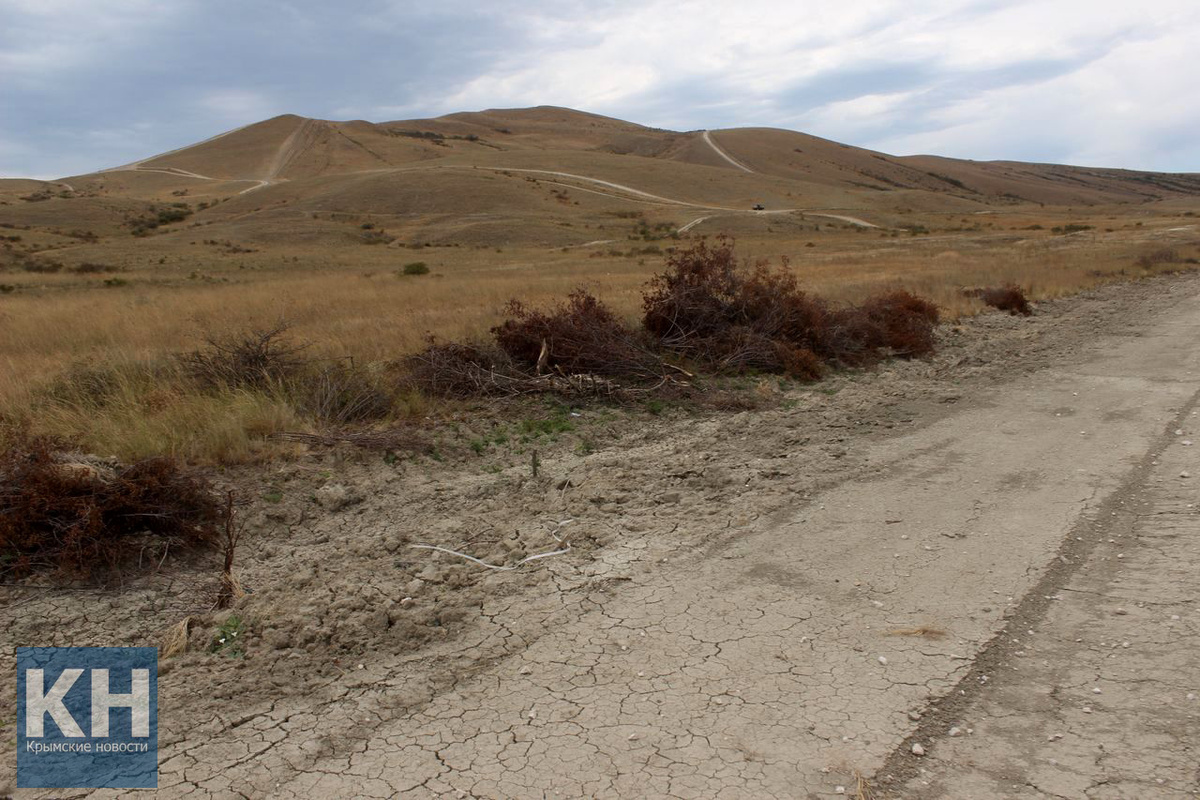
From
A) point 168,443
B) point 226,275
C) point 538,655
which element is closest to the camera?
point 538,655

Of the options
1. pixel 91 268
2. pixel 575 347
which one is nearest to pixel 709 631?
pixel 575 347

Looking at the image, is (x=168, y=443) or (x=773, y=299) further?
(x=773, y=299)

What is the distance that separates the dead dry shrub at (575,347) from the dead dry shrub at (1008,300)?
37.7 feet

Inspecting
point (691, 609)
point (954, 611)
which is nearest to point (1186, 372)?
point (954, 611)

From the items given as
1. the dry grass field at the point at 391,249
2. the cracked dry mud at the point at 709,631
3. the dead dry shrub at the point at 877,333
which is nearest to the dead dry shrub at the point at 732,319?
the dead dry shrub at the point at 877,333

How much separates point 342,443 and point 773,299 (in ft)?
25.0

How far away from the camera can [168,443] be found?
683cm

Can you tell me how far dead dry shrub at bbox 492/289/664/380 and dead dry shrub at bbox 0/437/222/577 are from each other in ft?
15.7

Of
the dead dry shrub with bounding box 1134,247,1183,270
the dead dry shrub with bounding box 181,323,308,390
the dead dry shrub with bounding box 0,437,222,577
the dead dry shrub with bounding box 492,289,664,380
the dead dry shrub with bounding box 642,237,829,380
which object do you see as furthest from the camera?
the dead dry shrub with bounding box 1134,247,1183,270

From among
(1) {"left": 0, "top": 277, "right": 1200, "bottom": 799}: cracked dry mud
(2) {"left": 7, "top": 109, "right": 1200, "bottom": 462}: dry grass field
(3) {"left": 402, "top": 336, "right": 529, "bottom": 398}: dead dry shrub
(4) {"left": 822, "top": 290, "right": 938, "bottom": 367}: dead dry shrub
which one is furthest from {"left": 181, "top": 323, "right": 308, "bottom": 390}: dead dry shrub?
(4) {"left": 822, "top": 290, "right": 938, "bottom": 367}: dead dry shrub

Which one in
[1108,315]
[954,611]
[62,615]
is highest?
[1108,315]

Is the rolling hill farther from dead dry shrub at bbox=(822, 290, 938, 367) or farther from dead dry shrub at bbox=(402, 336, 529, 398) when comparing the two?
dead dry shrub at bbox=(402, 336, 529, 398)

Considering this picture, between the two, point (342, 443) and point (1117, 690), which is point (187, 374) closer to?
point (342, 443)
